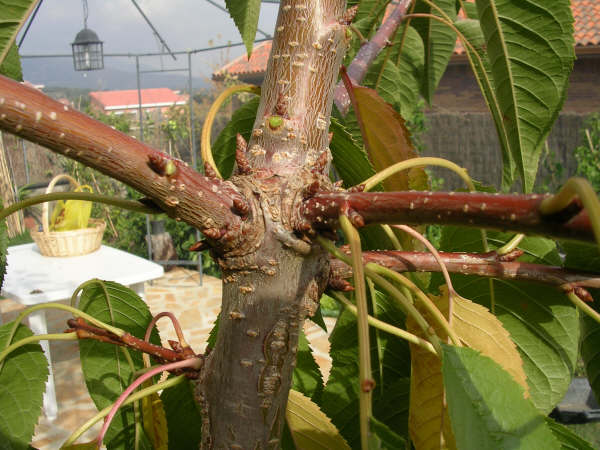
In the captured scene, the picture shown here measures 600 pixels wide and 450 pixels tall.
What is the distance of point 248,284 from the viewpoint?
38 centimetres

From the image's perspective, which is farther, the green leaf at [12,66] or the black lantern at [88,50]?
the black lantern at [88,50]

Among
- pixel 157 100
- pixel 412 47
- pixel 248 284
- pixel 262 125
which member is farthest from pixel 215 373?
pixel 157 100

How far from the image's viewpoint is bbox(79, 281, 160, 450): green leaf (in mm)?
613

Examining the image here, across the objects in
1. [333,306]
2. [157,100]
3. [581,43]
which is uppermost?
[581,43]

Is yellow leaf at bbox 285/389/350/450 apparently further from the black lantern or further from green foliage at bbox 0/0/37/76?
the black lantern

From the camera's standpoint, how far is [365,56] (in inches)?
30.7

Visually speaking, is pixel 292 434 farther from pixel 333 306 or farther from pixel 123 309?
pixel 333 306

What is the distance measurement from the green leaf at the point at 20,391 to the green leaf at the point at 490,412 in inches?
17.7

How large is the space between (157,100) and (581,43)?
13058 mm

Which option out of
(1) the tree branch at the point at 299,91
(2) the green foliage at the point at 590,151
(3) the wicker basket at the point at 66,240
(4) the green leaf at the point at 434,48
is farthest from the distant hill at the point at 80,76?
(1) the tree branch at the point at 299,91

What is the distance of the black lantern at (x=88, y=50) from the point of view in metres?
6.30

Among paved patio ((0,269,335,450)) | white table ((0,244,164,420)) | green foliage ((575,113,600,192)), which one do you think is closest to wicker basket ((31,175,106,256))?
white table ((0,244,164,420))

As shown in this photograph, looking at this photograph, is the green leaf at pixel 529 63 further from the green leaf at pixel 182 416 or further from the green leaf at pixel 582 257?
the green leaf at pixel 182 416

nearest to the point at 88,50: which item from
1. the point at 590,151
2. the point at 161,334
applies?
the point at 161,334
